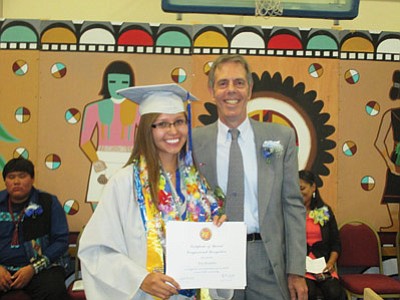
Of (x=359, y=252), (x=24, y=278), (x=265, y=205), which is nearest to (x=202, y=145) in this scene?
(x=265, y=205)

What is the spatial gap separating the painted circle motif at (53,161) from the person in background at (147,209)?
330 centimetres

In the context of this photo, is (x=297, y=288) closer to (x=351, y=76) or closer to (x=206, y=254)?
(x=206, y=254)

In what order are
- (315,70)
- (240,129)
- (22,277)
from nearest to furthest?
1. (240,129)
2. (22,277)
3. (315,70)

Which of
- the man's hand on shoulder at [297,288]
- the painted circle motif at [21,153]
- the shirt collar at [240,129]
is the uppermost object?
the shirt collar at [240,129]

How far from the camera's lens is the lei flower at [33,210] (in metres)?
4.61

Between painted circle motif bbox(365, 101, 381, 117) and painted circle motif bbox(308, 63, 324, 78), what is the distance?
633 millimetres

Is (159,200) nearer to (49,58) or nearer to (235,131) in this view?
(235,131)

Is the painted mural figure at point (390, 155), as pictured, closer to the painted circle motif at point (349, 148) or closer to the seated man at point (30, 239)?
the painted circle motif at point (349, 148)

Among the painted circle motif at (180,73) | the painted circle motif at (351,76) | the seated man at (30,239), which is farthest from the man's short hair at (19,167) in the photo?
the painted circle motif at (351,76)

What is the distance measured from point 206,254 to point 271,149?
2.13ft

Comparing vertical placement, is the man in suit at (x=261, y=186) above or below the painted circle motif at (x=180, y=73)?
below

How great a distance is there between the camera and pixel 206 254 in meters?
2.15

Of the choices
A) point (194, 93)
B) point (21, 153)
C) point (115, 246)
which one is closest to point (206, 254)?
point (115, 246)

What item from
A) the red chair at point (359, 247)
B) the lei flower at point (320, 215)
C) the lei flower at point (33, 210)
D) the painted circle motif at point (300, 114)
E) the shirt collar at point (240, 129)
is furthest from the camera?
the painted circle motif at point (300, 114)
